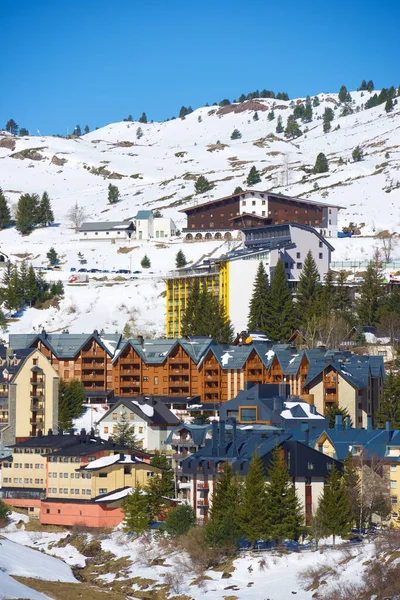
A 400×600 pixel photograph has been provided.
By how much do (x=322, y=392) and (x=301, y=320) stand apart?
87.2 ft

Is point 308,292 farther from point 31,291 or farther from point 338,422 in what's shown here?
point 338,422

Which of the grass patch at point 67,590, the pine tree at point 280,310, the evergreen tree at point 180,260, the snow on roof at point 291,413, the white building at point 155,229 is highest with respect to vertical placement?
the white building at point 155,229

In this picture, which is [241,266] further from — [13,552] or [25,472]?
[13,552]

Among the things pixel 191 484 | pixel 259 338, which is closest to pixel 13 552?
pixel 191 484

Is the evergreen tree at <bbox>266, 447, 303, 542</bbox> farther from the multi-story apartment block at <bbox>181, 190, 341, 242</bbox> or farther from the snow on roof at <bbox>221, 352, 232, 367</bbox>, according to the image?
the multi-story apartment block at <bbox>181, 190, 341, 242</bbox>

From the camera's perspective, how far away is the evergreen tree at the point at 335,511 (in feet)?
251

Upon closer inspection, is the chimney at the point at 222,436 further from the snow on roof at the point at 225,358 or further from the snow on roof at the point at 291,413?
the snow on roof at the point at 225,358

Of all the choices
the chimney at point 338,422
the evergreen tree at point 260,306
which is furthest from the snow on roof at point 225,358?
the chimney at point 338,422

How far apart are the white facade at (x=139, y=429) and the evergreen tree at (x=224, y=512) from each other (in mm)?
23598

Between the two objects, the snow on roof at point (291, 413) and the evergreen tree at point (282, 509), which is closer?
the evergreen tree at point (282, 509)

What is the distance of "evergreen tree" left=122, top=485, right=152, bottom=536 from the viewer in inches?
3339

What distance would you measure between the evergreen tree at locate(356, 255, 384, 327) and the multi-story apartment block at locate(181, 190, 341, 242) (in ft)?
140

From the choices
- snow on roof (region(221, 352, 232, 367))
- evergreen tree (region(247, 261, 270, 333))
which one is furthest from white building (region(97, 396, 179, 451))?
evergreen tree (region(247, 261, 270, 333))

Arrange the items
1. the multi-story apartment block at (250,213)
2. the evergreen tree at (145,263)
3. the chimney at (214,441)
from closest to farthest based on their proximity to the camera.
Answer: the chimney at (214,441)
the evergreen tree at (145,263)
the multi-story apartment block at (250,213)
